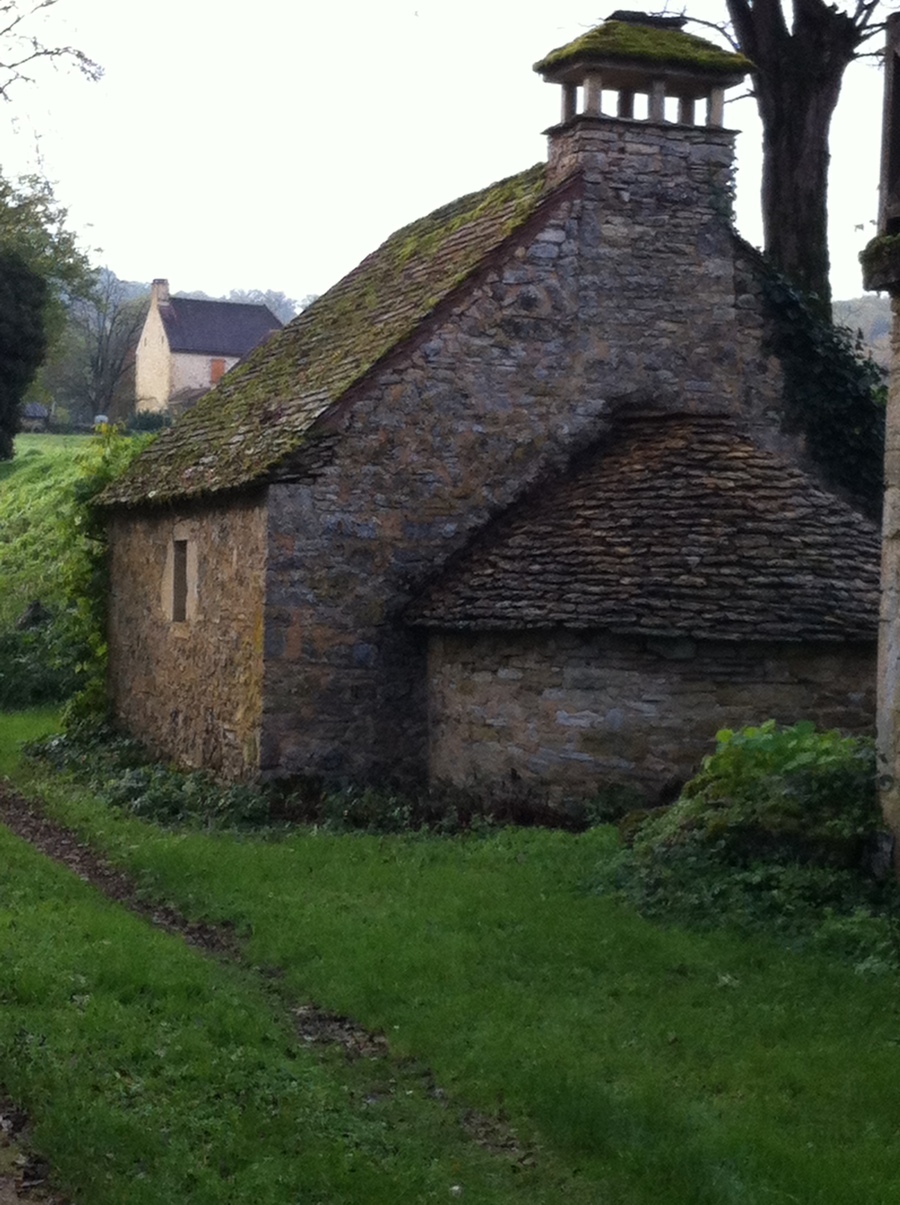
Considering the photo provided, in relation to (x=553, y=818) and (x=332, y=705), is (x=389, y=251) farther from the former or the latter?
(x=553, y=818)

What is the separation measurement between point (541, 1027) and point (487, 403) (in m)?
8.63

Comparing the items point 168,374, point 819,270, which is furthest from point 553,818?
point 168,374

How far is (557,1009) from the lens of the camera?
8.38 m

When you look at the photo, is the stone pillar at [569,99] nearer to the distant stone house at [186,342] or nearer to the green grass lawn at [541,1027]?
the green grass lawn at [541,1027]

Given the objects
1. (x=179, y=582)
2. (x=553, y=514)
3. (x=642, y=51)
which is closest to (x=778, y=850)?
(x=553, y=514)

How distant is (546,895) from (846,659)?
14.5ft

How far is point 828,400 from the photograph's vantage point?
665 inches

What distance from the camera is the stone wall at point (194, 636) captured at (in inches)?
611

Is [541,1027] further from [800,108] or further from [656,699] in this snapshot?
[800,108]

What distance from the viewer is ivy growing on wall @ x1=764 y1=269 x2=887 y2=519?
16.8 metres

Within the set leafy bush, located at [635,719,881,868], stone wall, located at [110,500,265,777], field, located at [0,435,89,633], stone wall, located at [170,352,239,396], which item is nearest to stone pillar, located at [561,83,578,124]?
stone wall, located at [110,500,265,777]

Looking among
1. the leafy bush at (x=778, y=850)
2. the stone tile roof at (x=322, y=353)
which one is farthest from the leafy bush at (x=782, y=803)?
the stone tile roof at (x=322, y=353)

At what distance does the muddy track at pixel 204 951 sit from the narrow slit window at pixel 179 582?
4011 mm

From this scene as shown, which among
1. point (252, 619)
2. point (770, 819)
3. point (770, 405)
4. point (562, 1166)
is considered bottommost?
point (562, 1166)
